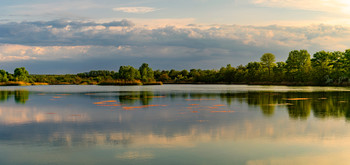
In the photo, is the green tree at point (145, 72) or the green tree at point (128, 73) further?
the green tree at point (145, 72)

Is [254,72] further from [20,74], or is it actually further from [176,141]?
[176,141]

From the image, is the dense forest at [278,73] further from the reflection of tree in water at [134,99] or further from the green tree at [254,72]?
the reflection of tree in water at [134,99]

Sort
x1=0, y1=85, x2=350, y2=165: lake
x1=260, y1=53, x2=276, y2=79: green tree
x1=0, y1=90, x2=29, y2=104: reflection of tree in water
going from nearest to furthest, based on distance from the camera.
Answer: x1=0, y1=85, x2=350, y2=165: lake < x1=0, y1=90, x2=29, y2=104: reflection of tree in water < x1=260, y1=53, x2=276, y2=79: green tree

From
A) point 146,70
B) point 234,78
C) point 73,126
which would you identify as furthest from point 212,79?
point 73,126

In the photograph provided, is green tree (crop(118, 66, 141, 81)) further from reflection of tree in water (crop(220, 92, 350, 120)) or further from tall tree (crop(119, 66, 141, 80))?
reflection of tree in water (crop(220, 92, 350, 120))

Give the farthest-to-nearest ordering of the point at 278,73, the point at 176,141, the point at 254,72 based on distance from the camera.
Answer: the point at 254,72, the point at 278,73, the point at 176,141

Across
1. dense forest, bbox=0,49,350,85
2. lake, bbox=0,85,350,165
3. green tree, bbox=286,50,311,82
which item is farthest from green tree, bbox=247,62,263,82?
lake, bbox=0,85,350,165

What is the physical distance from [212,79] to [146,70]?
1841 inches

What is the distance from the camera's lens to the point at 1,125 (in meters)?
19.1

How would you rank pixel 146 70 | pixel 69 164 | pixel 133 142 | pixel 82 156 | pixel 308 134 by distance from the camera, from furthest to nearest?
pixel 146 70
pixel 308 134
pixel 133 142
pixel 82 156
pixel 69 164

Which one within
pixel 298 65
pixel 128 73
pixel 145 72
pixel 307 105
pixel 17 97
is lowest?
pixel 17 97

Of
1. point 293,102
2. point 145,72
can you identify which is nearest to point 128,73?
point 145,72

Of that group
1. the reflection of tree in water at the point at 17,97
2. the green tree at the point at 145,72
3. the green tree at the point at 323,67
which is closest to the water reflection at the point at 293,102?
the reflection of tree in water at the point at 17,97

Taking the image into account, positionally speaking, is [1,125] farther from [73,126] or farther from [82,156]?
[82,156]
